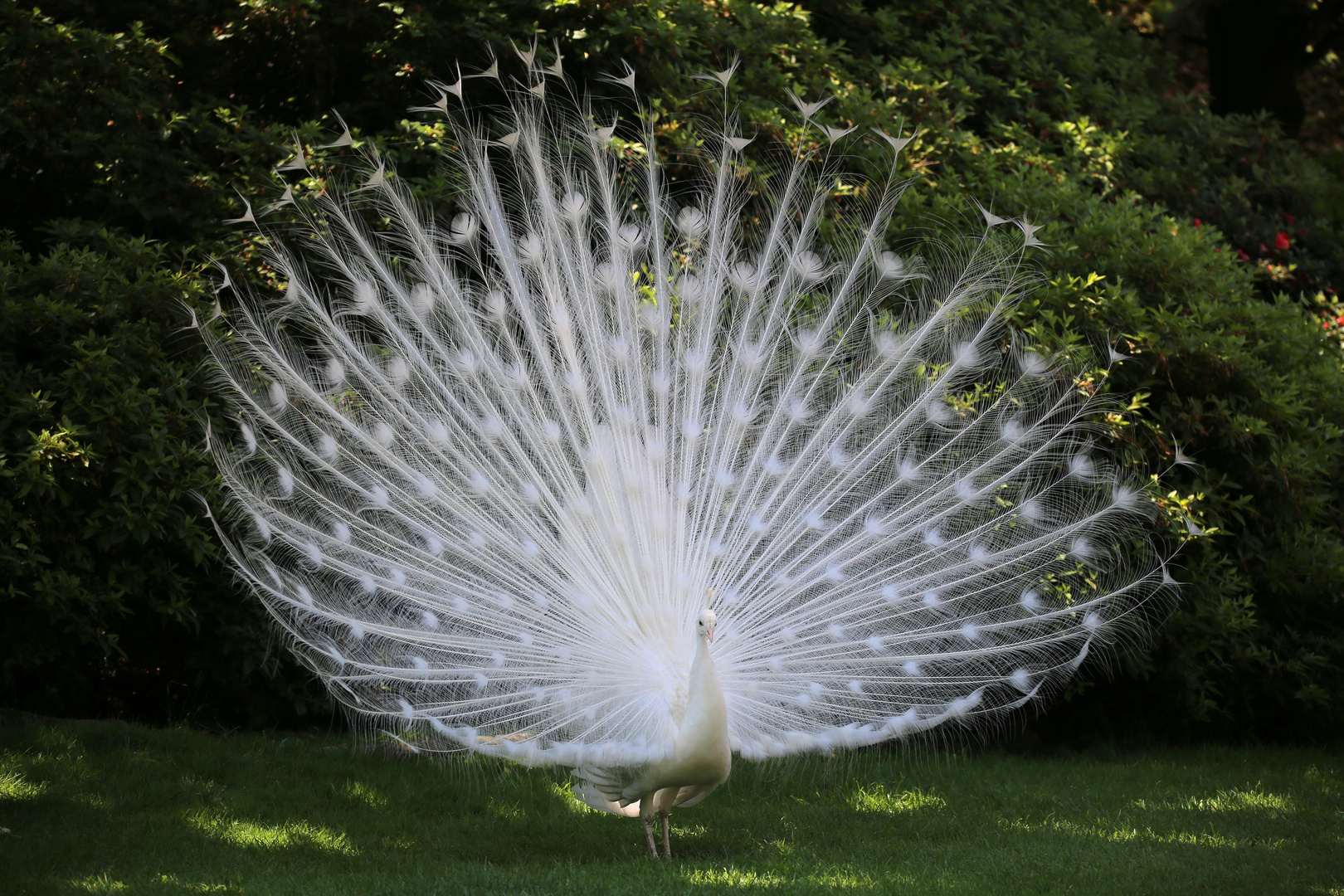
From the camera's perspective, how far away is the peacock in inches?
173

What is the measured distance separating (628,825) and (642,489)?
1604mm

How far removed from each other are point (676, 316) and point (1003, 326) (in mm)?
1720

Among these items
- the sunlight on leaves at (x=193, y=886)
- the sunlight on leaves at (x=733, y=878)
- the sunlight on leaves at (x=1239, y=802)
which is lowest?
the sunlight on leaves at (x=193, y=886)

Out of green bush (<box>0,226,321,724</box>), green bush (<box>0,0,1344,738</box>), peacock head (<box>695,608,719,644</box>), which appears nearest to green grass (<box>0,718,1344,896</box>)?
green bush (<box>0,226,321,724</box>)

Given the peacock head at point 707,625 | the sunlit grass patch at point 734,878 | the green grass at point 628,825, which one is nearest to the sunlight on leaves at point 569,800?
the green grass at point 628,825

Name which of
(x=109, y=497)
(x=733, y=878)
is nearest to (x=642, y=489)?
(x=733, y=878)

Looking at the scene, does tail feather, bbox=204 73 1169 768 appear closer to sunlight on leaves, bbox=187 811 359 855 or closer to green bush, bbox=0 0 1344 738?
sunlight on leaves, bbox=187 811 359 855

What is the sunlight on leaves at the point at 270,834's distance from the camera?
4453 millimetres

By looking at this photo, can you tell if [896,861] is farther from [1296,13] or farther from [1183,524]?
[1296,13]

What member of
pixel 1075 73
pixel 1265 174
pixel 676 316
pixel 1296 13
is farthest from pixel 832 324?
pixel 1296 13

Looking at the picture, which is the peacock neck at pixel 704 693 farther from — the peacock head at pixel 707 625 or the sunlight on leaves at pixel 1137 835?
the sunlight on leaves at pixel 1137 835

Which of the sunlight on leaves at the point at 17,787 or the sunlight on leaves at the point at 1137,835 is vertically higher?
the sunlight on leaves at the point at 17,787

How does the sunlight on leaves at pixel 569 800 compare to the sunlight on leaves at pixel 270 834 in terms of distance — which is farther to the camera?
the sunlight on leaves at pixel 569 800

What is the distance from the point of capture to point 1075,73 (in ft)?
30.7
